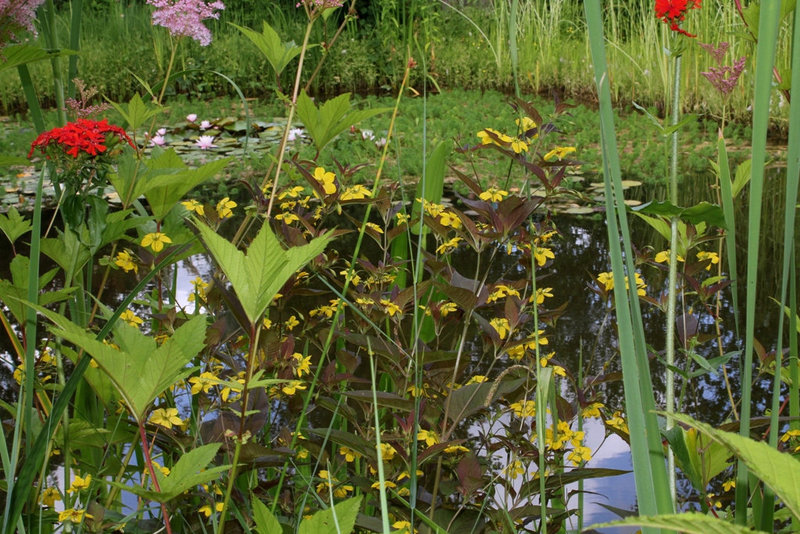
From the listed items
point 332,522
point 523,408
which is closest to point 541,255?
point 523,408

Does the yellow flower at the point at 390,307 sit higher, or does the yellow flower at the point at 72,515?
the yellow flower at the point at 390,307

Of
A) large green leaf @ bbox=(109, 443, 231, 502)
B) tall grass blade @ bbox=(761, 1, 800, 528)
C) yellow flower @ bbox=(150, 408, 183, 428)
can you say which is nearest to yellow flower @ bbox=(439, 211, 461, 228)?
yellow flower @ bbox=(150, 408, 183, 428)

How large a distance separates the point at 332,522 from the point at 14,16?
2.68 feet

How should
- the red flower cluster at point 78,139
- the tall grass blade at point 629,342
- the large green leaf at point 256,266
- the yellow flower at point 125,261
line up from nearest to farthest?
the tall grass blade at point 629,342 < the large green leaf at point 256,266 < the red flower cluster at point 78,139 < the yellow flower at point 125,261

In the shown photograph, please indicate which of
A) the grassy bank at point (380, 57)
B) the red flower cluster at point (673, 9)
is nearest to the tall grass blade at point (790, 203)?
the red flower cluster at point (673, 9)

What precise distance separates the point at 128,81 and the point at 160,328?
6.01 meters

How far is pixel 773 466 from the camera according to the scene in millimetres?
458

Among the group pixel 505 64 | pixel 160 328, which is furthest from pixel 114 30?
pixel 160 328

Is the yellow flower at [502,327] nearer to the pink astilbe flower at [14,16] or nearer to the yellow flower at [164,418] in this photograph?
the yellow flower at [164,418]

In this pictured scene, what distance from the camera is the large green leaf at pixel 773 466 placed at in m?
0.45

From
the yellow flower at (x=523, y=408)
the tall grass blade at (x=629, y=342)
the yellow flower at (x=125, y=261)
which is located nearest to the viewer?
the tall grass blade at (x=629, y=342)

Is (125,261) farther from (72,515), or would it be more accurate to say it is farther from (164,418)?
(72,515)

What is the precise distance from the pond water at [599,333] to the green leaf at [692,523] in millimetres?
628

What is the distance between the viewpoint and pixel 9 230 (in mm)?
1211
